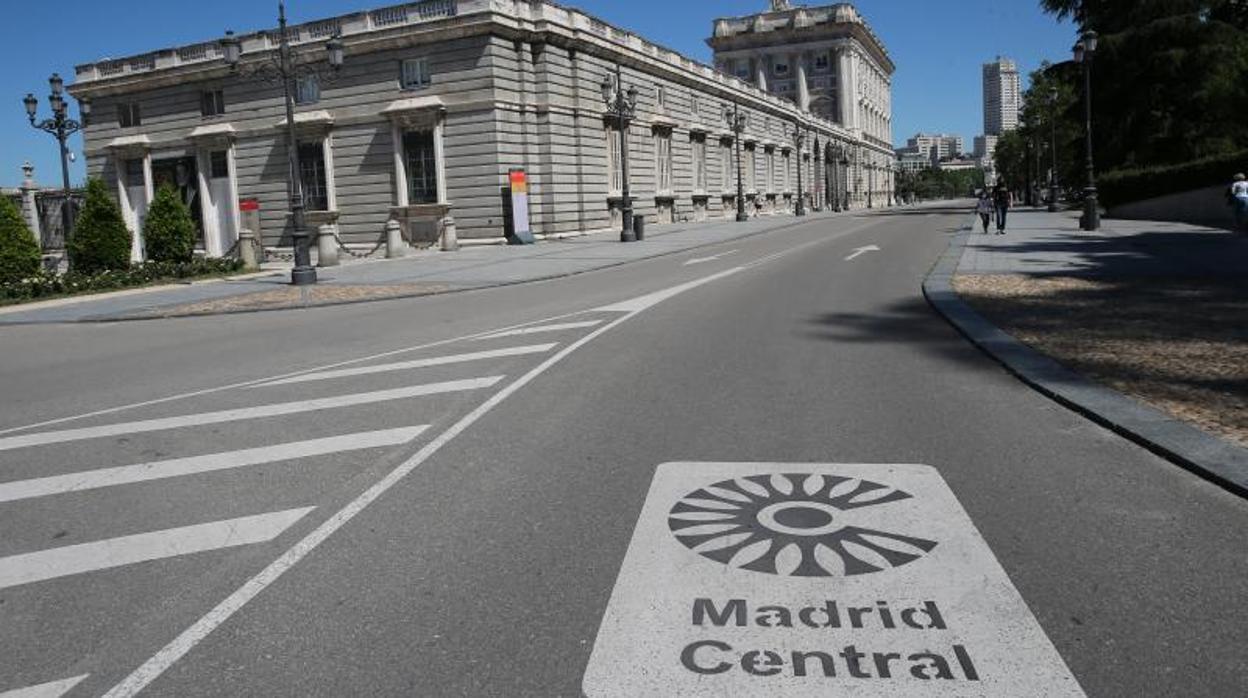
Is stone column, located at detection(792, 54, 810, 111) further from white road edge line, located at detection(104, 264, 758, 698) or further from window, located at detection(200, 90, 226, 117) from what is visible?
white road edge line, located at detection(104, 264, 758, 698)

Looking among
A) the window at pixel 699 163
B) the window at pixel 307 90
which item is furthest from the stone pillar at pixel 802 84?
the window at pixel 307 90

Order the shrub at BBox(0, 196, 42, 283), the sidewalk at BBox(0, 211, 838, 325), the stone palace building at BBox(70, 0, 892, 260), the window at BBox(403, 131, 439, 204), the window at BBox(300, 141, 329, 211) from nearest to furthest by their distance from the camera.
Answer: the sidewalk at BBox(0, 211, 838, 325), the shrub at BBox(0, 196, 42, 283), the stone palace building at BBox(70, 0, 892, 260), the window at BBox(403, 131, 439, 204), the window at BBox(300, 141, 329, 211)

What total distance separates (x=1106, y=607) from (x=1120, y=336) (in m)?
7.60

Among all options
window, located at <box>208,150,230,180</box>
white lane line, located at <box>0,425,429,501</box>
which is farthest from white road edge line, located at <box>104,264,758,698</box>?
window, located at <box>208,150,230,180</box>

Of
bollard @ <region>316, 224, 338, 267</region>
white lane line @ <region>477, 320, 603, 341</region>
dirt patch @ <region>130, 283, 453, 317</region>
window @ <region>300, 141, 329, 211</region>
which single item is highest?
window @ <region>300, 141, 329, 211</region>

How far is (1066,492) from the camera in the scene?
5.52 meters

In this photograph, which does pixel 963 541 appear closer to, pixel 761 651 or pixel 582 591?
pixel 761 651

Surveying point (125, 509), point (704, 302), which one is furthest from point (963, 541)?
point (704, 302)

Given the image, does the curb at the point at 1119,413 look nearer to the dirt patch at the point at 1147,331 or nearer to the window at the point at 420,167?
the dirt patch at the point at 1147,331

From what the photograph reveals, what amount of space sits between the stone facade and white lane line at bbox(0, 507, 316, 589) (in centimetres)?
11459

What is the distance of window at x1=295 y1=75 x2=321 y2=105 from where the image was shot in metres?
43.6

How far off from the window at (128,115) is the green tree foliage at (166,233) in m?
21.8

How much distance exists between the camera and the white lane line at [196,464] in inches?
250

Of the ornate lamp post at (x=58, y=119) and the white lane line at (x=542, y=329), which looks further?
the ornate lamp post at (x=58, y=119)
